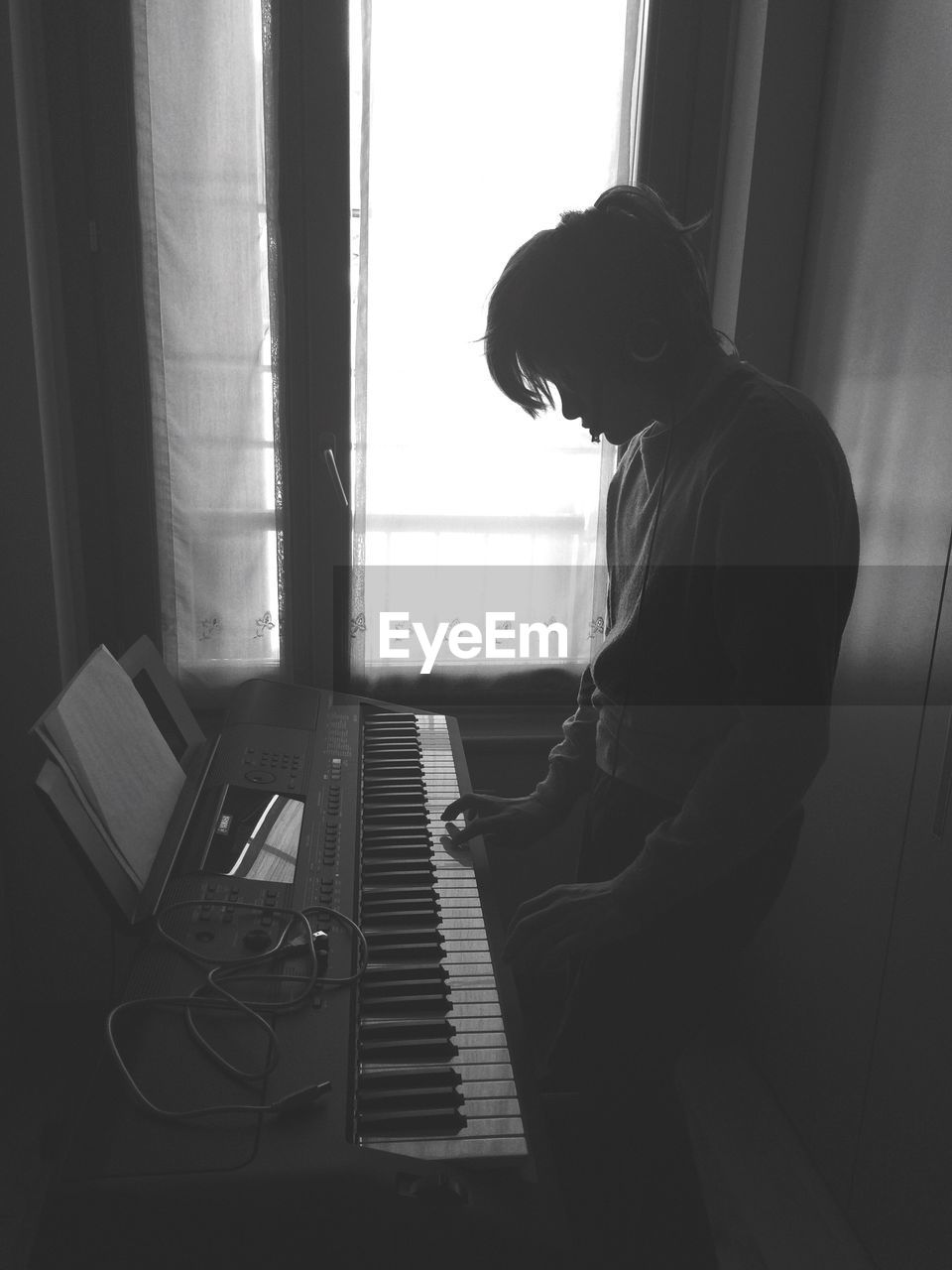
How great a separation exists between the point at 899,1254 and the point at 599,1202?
0.66 meters

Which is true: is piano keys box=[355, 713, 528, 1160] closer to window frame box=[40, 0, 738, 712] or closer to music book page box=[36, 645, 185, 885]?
music book page box=[36, 645, 185, 885]

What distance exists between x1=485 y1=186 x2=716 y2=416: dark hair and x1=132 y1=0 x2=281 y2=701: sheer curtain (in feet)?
3.11

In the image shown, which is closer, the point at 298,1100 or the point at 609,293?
the point at 298,1100

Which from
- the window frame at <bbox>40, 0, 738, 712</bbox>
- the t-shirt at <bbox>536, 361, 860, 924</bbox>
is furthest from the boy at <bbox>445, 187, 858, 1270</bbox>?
the window frame at <bbox>40, 0, 738, 712</bbox>

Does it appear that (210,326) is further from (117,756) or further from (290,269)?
(117,756)

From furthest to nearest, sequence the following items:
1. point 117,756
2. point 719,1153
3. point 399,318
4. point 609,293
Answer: point 399,318 → point 719,1153 → point 117,756 → point 609,293

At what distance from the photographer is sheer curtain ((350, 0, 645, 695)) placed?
69.8 inches

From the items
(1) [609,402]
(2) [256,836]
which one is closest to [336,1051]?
(2) [256,836]

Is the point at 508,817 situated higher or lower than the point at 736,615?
lower

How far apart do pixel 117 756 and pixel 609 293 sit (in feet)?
2.45

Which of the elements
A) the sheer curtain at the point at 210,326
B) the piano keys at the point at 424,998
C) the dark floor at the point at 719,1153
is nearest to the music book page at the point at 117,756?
the piano keys at the point at 424,998

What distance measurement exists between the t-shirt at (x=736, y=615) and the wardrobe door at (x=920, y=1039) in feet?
1.54

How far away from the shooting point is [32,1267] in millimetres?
680

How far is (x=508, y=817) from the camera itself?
1301 mm
